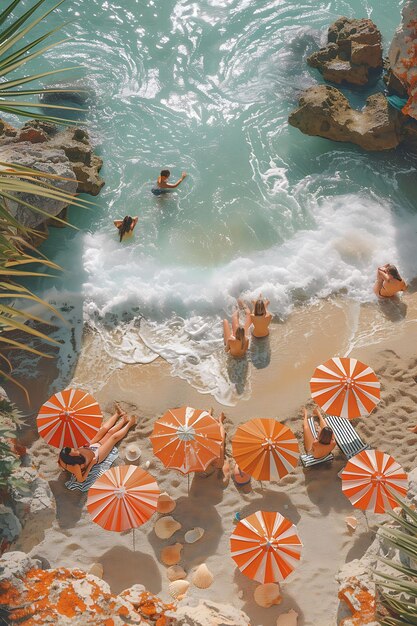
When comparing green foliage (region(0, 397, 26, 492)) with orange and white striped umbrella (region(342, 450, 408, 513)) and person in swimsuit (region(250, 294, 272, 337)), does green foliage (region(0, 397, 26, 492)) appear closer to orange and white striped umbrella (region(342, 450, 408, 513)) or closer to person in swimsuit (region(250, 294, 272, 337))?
orange and white striped umbrella (region(342, 450, 408, 513))

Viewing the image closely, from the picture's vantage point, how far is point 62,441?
10.8m

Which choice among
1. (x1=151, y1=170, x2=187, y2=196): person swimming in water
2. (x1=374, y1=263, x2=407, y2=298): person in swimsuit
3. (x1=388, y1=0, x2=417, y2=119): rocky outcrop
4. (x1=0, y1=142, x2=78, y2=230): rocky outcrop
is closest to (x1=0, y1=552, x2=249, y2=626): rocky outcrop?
(x1=0, y1=142, x2=78, y2=230): rocky outcrop

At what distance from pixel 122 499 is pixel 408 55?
12.5 meters

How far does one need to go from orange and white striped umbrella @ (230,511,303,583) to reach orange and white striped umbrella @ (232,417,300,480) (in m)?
0.96

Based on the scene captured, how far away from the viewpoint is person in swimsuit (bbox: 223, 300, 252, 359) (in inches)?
504

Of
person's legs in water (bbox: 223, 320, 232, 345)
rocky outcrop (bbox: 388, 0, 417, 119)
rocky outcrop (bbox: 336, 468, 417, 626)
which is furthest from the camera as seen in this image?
rocky outcrop (bbox: 388, 0, 417, 119)

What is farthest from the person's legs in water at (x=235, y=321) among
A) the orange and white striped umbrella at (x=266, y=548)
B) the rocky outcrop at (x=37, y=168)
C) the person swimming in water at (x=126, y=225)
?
the orange and white striped umbrella at (x=266, y=548)

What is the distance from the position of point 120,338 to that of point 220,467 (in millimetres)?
3757

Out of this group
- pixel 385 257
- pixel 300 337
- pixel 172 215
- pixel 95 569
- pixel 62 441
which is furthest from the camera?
pixel 172 215

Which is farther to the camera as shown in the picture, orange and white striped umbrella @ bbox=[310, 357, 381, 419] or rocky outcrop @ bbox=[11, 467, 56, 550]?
orange and white striped umbrella @ bbox=[310, 357, 381, 419]

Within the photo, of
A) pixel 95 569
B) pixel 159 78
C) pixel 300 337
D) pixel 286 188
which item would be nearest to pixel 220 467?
pixel 95 569

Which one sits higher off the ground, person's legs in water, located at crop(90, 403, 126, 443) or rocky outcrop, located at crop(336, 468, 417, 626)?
person's legs in water, located at crop(90, 403, 126, 443)

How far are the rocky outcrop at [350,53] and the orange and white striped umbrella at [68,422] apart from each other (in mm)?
12745

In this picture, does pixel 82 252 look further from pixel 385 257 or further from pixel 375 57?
pixel 375 57
